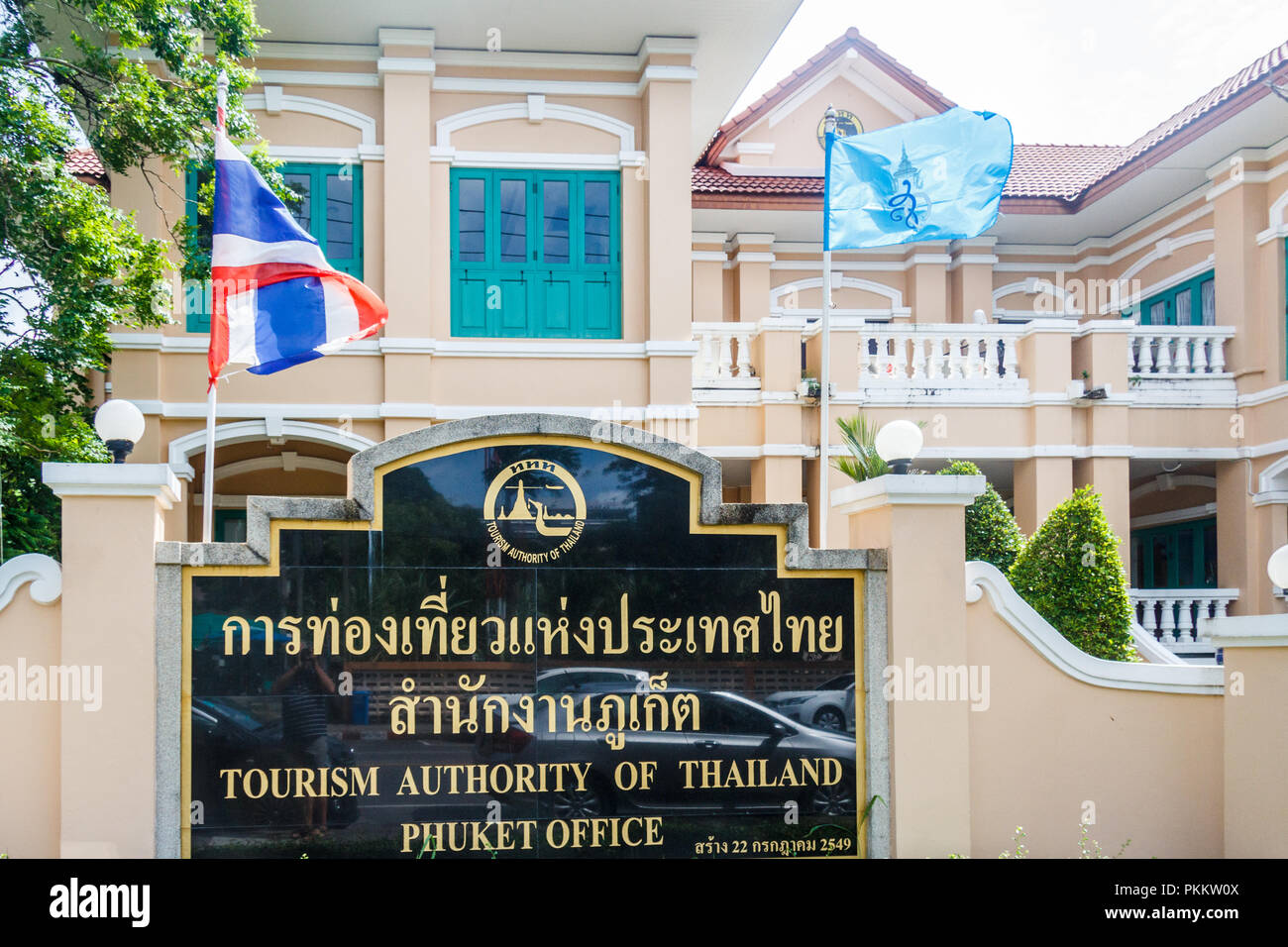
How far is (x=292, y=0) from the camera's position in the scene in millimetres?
11898

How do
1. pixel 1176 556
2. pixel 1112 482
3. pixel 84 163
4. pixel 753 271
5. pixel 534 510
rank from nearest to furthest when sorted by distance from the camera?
pixel 534 510, pixel 1112 482, pixel 84 163, pixel 1176 556, pixel 753 271

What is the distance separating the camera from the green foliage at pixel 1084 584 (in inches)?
367

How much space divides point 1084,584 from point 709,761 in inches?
172

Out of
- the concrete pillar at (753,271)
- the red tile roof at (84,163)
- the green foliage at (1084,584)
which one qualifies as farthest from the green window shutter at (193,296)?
the green foliage at (1084,584)

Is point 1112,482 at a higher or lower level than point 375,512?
higher

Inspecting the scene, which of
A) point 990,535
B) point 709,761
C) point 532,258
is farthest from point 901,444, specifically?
point 532,258

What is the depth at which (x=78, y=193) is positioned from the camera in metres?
9.56

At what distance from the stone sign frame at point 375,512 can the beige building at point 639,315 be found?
6.00 metres

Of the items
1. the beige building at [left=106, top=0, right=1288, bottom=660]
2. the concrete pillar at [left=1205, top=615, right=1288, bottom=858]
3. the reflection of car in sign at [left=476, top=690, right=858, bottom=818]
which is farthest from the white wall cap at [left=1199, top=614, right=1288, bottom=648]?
the beige building at [left=106, top=0, right=1288, bottom=660]

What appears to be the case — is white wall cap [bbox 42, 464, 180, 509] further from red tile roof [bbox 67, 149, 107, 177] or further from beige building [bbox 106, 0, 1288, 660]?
red tile roof [bbox 67, 149, 107, 177]

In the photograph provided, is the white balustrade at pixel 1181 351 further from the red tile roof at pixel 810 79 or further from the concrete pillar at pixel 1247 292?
the red tile roof at pixel 810 79

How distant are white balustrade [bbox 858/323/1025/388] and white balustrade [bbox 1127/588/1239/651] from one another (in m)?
3.21
